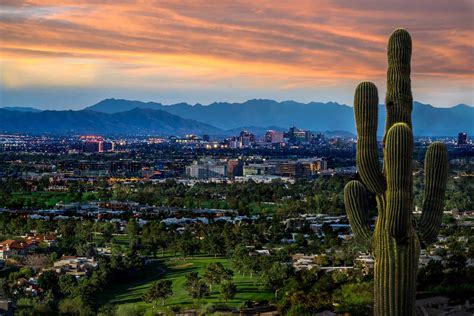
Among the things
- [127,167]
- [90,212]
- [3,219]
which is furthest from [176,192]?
[127,167]

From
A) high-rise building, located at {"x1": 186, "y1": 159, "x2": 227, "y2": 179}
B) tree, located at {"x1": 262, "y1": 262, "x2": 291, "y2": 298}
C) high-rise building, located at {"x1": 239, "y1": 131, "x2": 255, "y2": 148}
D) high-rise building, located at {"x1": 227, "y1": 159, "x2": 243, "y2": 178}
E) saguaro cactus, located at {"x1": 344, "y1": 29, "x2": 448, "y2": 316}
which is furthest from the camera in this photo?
high-rise building, located at {"x1": 239, "y1": 131, "x2": 255, "y2": 148}

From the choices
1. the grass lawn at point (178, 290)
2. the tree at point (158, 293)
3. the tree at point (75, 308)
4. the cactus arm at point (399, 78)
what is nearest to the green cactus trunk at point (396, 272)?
the cactus arm at point (399, 78)

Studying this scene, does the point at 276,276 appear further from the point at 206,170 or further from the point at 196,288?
the point at 206,170

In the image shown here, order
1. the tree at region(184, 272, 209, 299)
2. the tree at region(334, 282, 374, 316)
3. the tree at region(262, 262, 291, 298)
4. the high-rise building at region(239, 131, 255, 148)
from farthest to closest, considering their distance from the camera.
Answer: the high-rise building at region(239, 131, 255, 148)
the tree at region(262, 262, 291, 298)
the tree at region(184, 272, 209, 299)
the tree at region(334, 282, 374, 316)

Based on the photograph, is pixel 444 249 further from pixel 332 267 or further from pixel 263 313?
pixel 263 313

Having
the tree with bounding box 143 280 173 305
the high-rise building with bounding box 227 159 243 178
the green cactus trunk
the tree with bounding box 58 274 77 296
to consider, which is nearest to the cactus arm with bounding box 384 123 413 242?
the green cactus trunk

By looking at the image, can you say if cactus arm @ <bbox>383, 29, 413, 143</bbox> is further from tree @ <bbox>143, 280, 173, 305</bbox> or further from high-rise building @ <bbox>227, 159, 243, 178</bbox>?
high-rise building @ <bbox>227, 159, 243, 178</bbox>

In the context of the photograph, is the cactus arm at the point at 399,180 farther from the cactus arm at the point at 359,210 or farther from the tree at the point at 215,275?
the tree at the point at 215,275

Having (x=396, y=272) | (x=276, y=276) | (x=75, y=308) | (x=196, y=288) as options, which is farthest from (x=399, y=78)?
(x=276, y=276)
